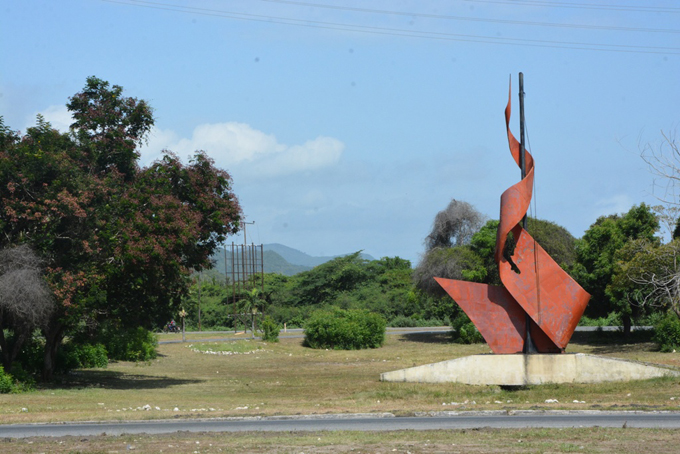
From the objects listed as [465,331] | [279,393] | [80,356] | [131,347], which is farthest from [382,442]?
[465,331]

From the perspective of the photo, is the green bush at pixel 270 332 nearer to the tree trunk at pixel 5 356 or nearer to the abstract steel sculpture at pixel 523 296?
the tree trunk at pixel 5 356

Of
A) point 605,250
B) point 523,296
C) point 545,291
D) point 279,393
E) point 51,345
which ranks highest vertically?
point 605,250

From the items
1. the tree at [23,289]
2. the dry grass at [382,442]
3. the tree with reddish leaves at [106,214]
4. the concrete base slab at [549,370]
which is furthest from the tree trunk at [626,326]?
the tree at [23,289]

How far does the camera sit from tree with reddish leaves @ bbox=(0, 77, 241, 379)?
2108 cm

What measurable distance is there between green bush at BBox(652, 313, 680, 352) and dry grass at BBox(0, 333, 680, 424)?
0.73m

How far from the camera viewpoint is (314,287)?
71312 millimetres

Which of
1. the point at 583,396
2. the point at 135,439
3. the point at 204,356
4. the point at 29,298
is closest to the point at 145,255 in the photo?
the point at 29,298

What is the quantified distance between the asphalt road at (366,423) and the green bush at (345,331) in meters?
25.2

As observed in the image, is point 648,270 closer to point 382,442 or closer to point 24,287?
point 382,442

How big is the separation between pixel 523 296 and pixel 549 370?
2239 mm

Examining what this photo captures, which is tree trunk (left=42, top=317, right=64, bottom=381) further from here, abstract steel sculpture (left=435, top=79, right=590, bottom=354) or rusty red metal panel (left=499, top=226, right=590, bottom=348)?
rusty red metal panel (left=499, top=226, right=590, bottom=348)

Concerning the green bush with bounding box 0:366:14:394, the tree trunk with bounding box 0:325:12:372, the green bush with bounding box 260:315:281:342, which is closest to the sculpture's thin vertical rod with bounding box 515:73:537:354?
the green bush with bounding box 0:366:14:394

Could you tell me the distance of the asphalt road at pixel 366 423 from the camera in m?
13.9

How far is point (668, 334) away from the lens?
33.6 metres
